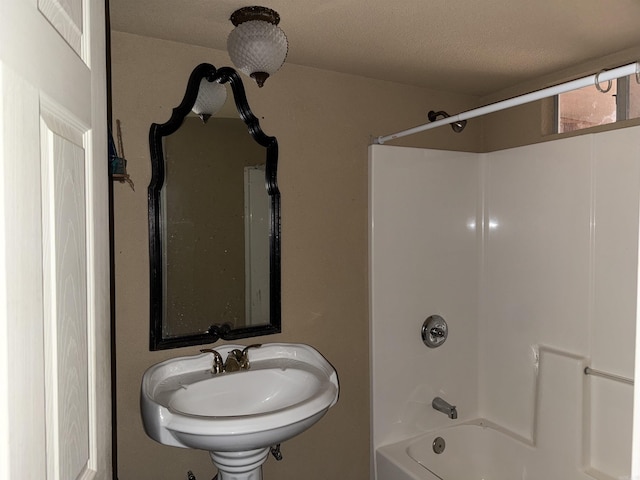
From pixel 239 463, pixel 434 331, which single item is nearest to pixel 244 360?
pixel 239 463

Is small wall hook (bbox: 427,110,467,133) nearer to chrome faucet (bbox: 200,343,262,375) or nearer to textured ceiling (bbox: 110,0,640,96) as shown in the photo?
textured ceiling (bbox: 110,0,640,96)

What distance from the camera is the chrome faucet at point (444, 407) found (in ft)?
7.99

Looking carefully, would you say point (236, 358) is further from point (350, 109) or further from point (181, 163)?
point (350, 109)

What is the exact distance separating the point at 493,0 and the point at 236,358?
1.67m

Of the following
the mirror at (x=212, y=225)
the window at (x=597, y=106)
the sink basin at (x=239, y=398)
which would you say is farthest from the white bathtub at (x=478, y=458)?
the window at (x=597, y=106)

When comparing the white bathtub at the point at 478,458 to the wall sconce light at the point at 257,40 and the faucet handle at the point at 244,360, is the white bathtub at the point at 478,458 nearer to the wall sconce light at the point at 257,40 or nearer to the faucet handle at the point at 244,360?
the faucet handle at the point at 244,360

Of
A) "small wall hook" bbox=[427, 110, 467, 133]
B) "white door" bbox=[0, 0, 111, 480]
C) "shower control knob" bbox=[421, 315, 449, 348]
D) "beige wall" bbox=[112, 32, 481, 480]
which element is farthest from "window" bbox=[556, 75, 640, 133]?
"white door" bbox=[0, 0, 111, 480]

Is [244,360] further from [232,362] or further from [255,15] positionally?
[255,15]

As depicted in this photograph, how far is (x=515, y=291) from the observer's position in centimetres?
253

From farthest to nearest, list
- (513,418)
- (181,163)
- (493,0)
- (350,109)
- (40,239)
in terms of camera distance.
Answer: (513,418), (350,109), (181,163), (493,0), (40,239)

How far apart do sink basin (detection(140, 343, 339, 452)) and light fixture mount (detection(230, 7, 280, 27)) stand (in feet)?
4.36

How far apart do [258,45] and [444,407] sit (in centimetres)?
202

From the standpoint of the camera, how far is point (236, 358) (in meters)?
1.97

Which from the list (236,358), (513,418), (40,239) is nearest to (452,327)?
(513,418)
